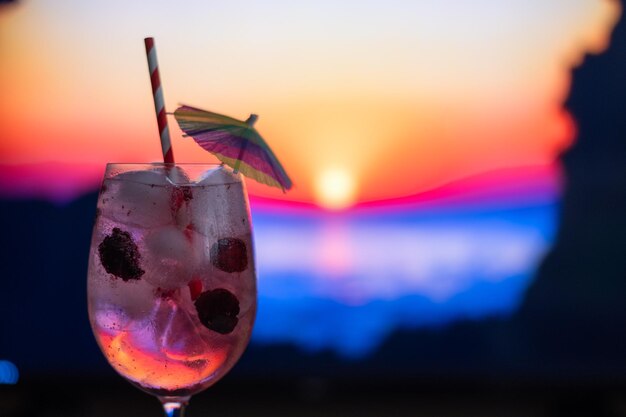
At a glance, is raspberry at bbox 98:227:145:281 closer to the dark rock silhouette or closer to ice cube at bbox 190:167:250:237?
ice cube at bbox 190:167:250:237

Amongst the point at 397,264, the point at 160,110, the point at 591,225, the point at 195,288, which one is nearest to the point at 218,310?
the point at 195,288

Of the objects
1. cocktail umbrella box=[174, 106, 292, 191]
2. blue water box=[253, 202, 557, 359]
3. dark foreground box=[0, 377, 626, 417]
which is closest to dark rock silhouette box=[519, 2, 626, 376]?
blue water box=[253, 202, 557, 359]

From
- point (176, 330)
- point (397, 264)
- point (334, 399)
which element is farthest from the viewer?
point (334, 399)

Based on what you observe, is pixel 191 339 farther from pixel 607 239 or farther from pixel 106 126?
pixel 607 239

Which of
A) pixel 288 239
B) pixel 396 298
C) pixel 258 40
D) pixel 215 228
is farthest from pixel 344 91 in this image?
pixel 215 228

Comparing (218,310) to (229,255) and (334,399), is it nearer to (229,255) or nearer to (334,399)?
(229,255)
